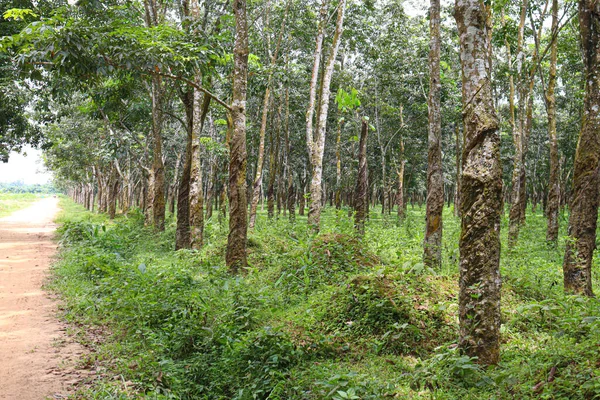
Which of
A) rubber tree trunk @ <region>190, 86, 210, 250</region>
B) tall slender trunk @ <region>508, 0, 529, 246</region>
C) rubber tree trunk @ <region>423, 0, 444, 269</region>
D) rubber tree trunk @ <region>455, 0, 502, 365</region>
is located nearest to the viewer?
rubber tree trunk @ <region>455, 0, 502, 365</region>

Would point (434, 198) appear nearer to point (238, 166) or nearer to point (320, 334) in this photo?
point (238, 166)

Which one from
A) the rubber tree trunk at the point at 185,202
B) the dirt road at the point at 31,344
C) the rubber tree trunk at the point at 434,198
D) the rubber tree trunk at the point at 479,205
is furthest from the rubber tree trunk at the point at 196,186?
the rubber tree trunk at the point at 479,205

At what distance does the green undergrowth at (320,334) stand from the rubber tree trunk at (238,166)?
1.91ft

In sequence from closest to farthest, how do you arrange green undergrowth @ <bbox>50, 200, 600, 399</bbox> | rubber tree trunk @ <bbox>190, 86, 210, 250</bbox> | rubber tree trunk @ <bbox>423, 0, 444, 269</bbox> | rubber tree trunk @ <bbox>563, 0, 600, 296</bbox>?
1. green undergrowth @ <bbox>50, 200, 600, 399</bbox>
2. rubber tree trunk @ <bbox>563, 0, 600, 296</bbox>
3. rubber tree trunk @ <bbox>423, 0, 444, 269</bbox>
4. rubber tree trunk @ <bbox>190, 86, 210, 250</bbox>

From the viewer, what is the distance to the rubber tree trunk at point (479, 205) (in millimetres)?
4598

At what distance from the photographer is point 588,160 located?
251 inches

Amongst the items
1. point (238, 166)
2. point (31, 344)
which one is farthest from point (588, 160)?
point (31, 344)

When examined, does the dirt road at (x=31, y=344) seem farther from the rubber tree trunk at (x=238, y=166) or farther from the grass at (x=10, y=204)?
the grass at (x=10, y=204)

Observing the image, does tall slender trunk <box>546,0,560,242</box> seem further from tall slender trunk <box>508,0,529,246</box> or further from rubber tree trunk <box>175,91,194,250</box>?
rubber tree trunk <box>175,91,194,250</box>

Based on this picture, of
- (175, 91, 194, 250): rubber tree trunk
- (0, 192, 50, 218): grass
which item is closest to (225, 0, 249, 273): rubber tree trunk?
(175, 91, 194, 250): rubber tree trunk

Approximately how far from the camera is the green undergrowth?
441cm

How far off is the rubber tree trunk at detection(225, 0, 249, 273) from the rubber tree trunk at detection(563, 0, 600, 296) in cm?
627

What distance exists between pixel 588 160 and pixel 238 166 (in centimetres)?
654

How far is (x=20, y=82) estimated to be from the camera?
63.2ft
